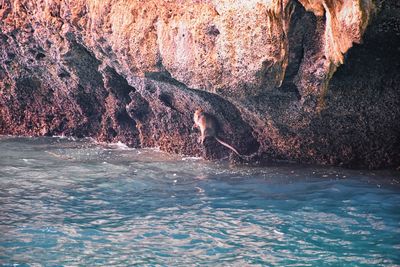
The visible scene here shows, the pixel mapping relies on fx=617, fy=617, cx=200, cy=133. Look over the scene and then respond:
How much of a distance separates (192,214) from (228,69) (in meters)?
2.42

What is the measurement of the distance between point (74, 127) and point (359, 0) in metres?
10.1

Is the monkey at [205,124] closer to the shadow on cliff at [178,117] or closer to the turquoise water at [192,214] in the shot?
the shadow on cliff at [178,117]

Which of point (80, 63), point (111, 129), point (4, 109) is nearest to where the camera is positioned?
point (80, 63)

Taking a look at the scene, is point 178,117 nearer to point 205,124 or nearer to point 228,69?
point 205,124

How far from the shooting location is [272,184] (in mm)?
10438

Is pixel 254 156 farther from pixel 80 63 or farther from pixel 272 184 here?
pixel 80 63

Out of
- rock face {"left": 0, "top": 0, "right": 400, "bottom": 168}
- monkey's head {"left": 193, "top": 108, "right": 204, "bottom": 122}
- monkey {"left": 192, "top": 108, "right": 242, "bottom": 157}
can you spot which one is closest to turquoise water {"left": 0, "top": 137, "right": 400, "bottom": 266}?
monkey {"left": 192, "top": 108, "right": 242, "bottom": 157}

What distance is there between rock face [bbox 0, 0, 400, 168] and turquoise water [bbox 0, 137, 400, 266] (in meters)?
0.73

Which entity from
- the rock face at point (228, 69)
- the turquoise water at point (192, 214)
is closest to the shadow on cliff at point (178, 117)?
the rock face at point (228, 69)

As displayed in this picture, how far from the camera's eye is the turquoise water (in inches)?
289

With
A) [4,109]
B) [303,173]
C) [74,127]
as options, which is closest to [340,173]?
[303,173]

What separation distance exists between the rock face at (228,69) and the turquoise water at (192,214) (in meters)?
0.73

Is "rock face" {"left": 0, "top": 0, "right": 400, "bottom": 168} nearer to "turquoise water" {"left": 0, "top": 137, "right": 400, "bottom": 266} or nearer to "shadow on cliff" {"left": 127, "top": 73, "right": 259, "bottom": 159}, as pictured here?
"shadow on cliff" {"left": 127, "top": 73, "right": 259, "bottom": 159}

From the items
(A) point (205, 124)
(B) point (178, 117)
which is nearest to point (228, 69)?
(A) point (205, 124)
